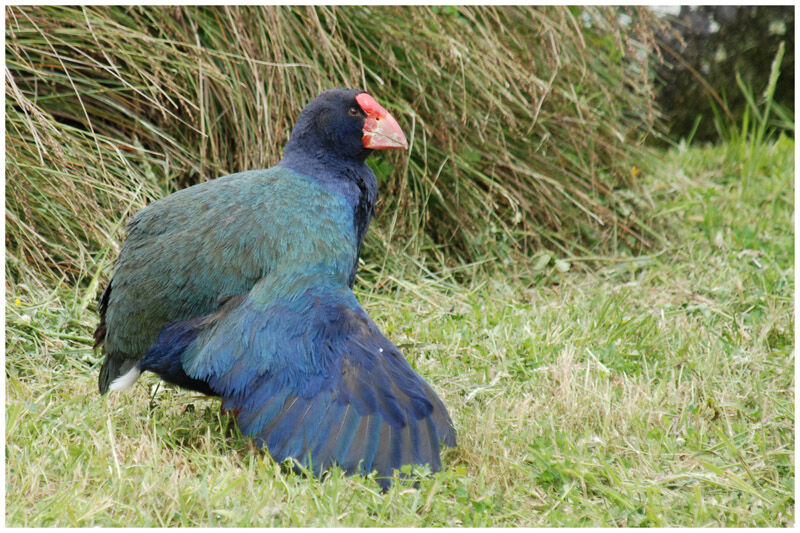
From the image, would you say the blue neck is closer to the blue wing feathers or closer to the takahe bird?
the takahe bird

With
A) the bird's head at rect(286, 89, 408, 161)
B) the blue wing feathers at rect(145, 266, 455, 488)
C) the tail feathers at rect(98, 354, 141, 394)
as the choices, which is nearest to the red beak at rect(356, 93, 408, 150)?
the bird's head at rect(286, 89, 408, 161)

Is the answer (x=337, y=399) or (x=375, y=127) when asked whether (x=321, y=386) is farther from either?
(x=375, y=127)

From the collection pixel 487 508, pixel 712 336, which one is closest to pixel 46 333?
pixel 487 508

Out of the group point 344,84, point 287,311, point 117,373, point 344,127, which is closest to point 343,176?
point 344,127

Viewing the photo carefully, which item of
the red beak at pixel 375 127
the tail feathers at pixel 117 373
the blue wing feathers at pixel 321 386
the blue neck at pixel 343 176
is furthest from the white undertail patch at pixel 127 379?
the red beak at pixel 375 127

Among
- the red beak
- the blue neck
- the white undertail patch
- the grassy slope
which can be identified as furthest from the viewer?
the red beak

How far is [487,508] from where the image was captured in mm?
2297

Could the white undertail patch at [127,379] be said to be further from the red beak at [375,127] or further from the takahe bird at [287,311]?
the red beak at [375,127]

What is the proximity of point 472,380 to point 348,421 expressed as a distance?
84 cm

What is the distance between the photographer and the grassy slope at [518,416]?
227 cm

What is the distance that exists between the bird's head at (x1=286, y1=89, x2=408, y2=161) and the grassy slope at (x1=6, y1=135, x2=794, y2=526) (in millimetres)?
762

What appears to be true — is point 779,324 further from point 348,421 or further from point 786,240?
point 348,421

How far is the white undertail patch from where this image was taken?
271cm

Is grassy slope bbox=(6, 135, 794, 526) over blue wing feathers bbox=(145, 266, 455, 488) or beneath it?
beneath
